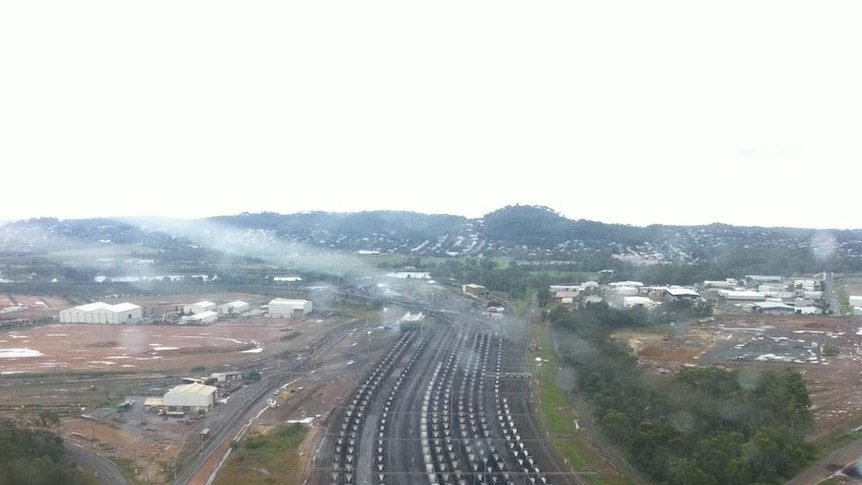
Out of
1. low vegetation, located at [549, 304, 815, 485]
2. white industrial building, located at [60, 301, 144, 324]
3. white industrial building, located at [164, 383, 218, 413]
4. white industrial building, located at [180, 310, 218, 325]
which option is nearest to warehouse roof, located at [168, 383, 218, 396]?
white industrial building, located at [164, 383, 218, 413]

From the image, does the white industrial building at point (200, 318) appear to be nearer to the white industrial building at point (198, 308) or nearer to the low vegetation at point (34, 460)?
the white industrial building at point (198, 308)

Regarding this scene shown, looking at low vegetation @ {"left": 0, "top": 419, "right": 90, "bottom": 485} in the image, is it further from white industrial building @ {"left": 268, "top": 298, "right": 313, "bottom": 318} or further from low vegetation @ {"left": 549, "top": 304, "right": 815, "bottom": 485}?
white industrial building @ {"left": 268, "top": 298, "right": 313, "bottom": 318}

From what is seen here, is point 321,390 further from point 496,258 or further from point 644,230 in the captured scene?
point 644,230

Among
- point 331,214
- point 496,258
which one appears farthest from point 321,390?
point 331,214

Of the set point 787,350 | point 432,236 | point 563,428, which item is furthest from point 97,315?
point 432,236

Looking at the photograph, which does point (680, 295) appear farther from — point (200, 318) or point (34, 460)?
point (34, 460)

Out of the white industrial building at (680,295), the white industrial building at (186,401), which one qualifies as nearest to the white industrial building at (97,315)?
the white industrial building at (186,401)
